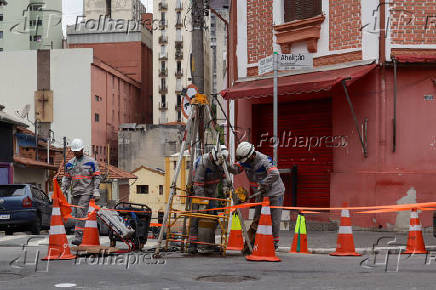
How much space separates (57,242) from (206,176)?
8.20ft

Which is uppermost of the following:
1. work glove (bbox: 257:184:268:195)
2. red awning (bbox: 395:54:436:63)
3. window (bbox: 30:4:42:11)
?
window (bbox: 30:4:42:11)

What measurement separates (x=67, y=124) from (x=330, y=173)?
53.2m

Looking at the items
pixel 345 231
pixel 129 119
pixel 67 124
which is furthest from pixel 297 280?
pixel 129 119

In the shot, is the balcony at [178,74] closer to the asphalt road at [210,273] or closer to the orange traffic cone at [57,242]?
the asphalt road at [210,273]

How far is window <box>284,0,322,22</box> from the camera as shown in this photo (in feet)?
56.9

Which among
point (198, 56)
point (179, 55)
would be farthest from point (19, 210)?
point (179, 55)

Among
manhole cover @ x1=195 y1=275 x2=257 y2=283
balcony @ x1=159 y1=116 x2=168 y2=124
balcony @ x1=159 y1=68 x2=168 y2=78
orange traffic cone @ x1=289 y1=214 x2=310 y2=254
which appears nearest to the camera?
manhole cover @ x1=195 y1=275 x2=257 y2=283

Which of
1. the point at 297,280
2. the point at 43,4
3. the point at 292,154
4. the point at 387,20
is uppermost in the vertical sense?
the point at 43,4

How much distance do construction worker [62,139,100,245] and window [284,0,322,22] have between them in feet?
24.5

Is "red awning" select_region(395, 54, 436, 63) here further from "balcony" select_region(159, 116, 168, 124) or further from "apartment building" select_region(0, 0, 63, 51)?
"apartment building" select_region(0, 0, 63, 51)

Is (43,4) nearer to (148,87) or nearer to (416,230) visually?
(148,87)

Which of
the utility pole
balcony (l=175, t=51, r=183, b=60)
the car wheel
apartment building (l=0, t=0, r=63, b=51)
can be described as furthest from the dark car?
apartment building (l=0, t=0, r=63, b=51)

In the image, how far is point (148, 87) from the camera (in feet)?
291

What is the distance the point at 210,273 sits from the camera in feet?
→ 27.8
